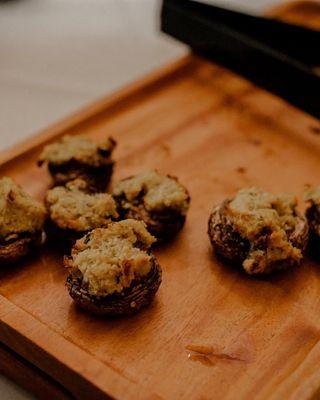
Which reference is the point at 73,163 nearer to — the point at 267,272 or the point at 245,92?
the point at 267,272

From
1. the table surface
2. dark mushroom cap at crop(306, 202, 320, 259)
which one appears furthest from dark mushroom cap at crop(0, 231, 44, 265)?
the table surface

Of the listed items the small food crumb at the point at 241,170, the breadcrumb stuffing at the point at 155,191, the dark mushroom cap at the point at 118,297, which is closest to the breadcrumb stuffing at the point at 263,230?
the breadcrumb stuffing at the point at 155,191

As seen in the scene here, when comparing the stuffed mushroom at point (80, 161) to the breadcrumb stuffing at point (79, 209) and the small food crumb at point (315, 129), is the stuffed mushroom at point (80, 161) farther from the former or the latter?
the small food crumb at point (315, 129)

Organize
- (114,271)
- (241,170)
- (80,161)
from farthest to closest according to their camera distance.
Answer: (241,170), (80,161), (114,271)

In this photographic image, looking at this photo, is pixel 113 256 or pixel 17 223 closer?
pixel 113 256

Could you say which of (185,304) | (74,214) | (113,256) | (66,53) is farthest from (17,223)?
(66,53)

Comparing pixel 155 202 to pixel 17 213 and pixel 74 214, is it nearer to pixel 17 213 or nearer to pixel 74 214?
pixel 74 214
